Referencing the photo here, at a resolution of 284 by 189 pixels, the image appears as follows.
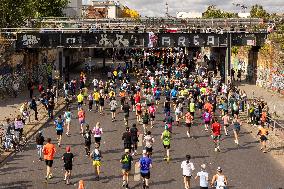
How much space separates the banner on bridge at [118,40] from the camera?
48.2 meters

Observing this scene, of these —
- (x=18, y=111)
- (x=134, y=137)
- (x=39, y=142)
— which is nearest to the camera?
(x=39, y=142)

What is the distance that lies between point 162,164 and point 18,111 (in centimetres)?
1733

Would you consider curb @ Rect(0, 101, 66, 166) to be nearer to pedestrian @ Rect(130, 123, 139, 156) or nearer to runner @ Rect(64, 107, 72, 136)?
runner @ Rect(64, 107, 72, 136)

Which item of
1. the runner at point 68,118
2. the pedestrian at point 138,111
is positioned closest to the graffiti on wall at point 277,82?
the pedestrian at point 138,111

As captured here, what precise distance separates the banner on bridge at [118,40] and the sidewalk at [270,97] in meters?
6.20

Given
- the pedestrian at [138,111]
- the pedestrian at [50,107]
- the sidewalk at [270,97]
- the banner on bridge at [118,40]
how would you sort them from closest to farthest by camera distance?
1. the pedestrian at [138,111]
2. the pedestrian at [50,107]
3. the sidewalk at [270,97]
4. the banner on bridge at [118,40]

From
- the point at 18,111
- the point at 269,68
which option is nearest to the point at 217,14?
the point at 269,68

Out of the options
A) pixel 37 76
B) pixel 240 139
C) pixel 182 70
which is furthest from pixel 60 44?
pixel 240 139

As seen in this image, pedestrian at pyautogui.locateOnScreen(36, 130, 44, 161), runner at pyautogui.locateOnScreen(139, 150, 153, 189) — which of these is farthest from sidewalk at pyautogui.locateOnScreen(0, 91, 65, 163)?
runner at pyautogui.locateOnScreen(139, 150, 153, 189)

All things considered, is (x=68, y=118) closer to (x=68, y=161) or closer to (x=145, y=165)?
(x=68, y=161)

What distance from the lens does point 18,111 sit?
3662 centimetres

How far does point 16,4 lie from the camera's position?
55.0 m

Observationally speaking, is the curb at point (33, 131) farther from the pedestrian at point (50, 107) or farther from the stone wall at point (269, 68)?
the stone wall at point (269, 68)

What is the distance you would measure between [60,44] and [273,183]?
3308 cm
